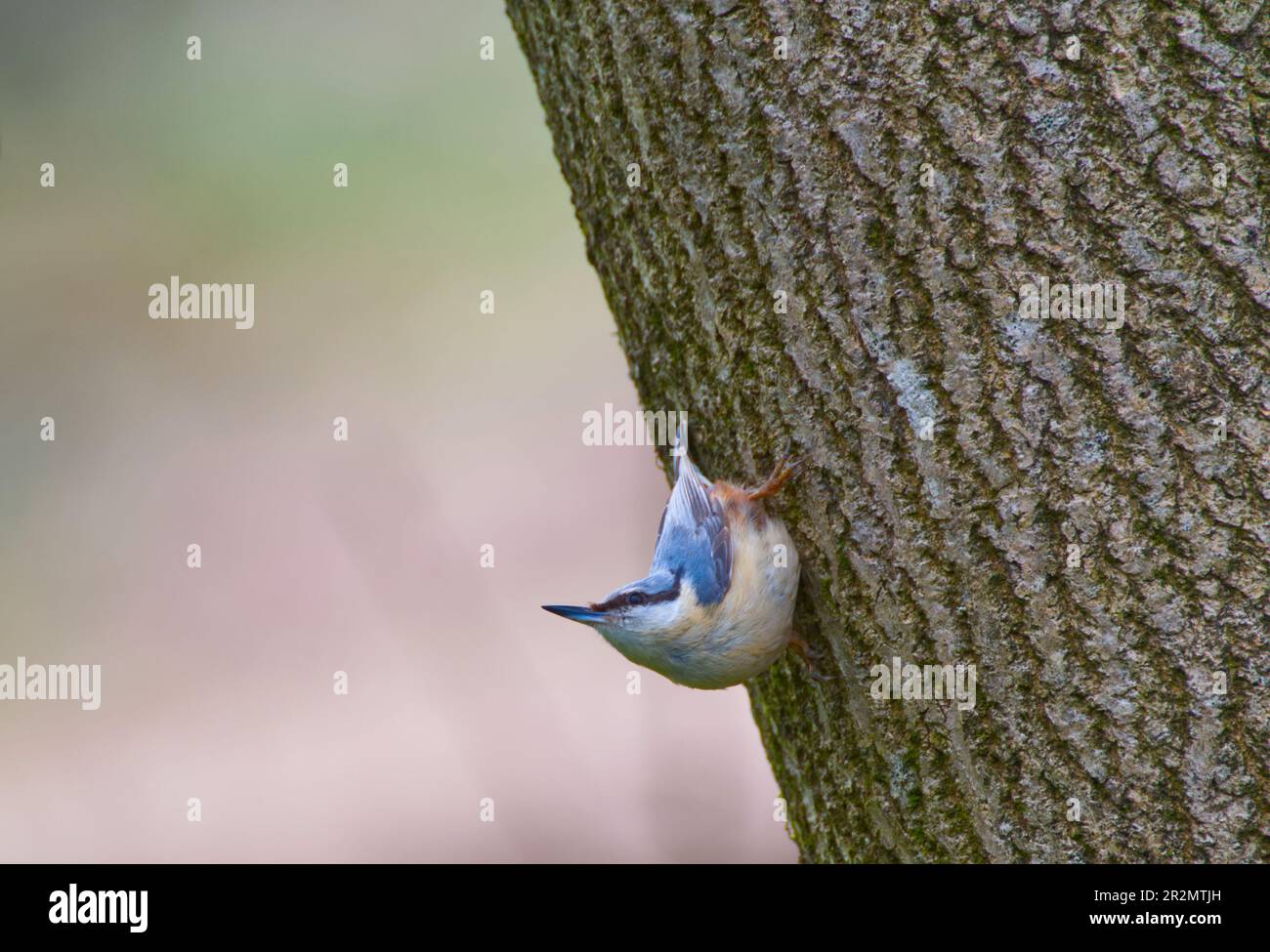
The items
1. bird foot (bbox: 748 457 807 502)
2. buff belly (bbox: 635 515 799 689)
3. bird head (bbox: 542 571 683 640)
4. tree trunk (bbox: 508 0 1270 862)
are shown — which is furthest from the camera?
bird head (bbox: 542 571 683 640)

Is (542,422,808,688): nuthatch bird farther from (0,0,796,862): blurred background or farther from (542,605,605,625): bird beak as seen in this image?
(0,0,796,862): blurred background

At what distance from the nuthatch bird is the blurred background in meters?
2.73

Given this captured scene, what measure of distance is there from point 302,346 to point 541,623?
333 centimetres

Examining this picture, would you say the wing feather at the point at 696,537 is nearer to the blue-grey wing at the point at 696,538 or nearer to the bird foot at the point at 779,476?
the blue-grey wing at the point at 696,538

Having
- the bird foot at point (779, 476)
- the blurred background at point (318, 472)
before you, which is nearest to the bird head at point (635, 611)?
the bird foot at point (779, 476)

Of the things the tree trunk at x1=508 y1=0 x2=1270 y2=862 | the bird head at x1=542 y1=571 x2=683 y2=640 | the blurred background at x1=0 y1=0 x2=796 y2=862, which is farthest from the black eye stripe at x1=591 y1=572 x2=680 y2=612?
the blurred background at x1=0 y1=0 x2=796 y2=862

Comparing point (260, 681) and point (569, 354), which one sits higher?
point (569, 354)

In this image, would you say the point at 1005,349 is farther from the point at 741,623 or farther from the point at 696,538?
the point at 696,538

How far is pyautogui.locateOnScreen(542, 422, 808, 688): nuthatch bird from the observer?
2.37 m

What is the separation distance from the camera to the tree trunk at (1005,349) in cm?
177

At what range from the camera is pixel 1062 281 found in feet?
5.95

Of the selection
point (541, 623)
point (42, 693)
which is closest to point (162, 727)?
point (42, 693)
